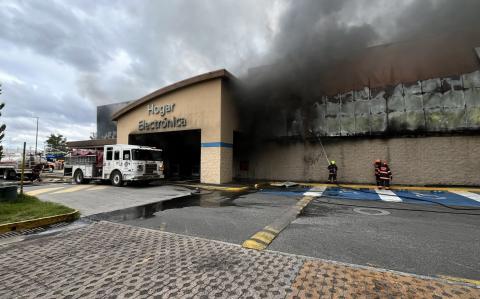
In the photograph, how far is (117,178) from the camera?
12.9 meters

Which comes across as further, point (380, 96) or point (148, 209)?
point (380, 96)

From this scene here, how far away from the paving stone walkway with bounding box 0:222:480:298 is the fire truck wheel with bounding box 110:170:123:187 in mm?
9179

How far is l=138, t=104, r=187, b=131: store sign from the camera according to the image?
15.0 meters

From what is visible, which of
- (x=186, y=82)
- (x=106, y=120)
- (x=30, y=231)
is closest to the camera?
(x=30, y=231)

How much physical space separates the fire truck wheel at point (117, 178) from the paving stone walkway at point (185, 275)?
9179mm

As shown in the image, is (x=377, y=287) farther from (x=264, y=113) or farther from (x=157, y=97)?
(x=157, y=97)

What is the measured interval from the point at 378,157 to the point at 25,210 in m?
14.9

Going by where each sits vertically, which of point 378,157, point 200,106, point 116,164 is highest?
point 200,106

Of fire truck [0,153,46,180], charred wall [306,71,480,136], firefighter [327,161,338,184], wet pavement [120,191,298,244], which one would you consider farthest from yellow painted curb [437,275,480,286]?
fire truck [0,153,46,180]

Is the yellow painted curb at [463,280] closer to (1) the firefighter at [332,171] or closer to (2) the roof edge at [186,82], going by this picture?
(1) the firefighter at [332,171]

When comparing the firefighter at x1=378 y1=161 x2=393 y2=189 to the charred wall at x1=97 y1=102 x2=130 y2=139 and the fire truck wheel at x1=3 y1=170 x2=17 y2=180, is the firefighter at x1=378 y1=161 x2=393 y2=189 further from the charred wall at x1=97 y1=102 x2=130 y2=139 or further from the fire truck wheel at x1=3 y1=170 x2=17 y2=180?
the charred wall at x1=97 y1=102 x2=130 y2=139

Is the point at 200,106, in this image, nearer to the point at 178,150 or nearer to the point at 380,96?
the point at 178,150

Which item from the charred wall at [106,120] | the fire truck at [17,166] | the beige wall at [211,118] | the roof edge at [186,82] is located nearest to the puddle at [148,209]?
the beige wall at [211,118]

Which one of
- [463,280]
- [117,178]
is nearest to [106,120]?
[117,178]
